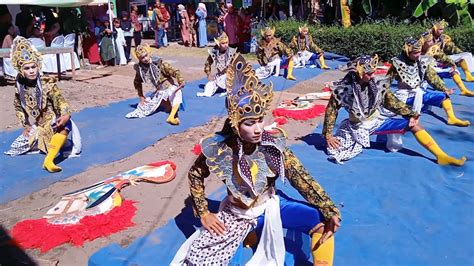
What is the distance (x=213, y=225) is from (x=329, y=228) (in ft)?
2.10

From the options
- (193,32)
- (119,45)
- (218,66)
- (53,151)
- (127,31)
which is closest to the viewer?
(53,151)

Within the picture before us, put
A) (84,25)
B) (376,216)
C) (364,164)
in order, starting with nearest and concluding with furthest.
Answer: (376,216), (364,164), (84,25)

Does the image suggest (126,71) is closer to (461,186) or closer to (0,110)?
(0,110)

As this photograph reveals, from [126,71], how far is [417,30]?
694 centimetres

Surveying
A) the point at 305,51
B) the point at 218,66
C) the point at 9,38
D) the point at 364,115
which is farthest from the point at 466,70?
the point at 9,38

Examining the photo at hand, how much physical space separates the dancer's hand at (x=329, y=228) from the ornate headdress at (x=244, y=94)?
0.69m

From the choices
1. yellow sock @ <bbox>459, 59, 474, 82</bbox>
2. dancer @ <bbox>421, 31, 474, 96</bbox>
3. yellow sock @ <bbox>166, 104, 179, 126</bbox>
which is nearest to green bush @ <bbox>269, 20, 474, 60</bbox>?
yellow sock @ <bbox>459, 59, 474, 82</bbox>

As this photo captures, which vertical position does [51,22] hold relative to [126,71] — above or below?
above

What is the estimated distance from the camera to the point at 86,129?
20.2 feet

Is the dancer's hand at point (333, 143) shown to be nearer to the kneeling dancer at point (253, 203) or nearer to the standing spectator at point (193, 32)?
the kneeling dancer at point (253, 203)

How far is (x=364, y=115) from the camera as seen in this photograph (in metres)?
4.57

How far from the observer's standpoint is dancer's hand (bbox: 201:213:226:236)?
261 cm

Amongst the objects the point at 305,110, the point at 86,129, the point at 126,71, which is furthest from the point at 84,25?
the point at 305,110

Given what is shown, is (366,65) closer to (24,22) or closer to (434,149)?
(434,149)
